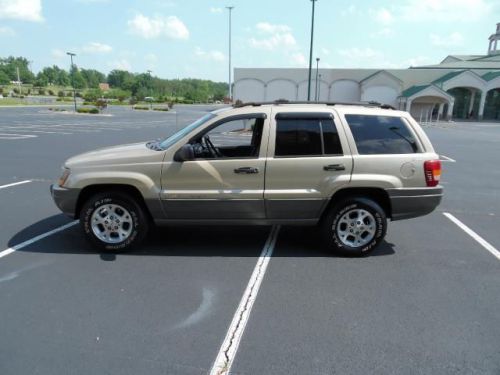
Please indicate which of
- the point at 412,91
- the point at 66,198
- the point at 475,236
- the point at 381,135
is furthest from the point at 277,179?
the point at 412,91

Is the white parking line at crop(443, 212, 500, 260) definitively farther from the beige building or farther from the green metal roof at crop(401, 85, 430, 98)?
the green metal roof at crop(401, 85, 430, 98)

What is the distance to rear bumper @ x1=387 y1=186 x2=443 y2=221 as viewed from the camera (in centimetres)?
445

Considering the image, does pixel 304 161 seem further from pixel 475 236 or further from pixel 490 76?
pixel 490 76

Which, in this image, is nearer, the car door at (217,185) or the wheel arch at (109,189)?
the car door at (217,185)

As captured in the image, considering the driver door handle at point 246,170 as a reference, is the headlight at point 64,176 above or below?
below

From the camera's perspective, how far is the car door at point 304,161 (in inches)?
170

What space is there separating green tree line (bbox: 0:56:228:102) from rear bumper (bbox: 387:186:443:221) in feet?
347

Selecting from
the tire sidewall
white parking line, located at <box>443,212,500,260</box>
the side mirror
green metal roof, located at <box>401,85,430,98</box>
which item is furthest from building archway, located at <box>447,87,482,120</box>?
the side mirror

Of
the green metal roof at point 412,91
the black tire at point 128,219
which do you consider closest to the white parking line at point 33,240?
the black tire at point 128,219

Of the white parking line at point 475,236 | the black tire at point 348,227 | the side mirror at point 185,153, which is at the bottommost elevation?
the white parking line at point 475,236

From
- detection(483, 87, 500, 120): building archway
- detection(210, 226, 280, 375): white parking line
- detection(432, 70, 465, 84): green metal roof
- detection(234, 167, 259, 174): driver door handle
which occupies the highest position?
detection(432, 70, 465, 84): green metal roof

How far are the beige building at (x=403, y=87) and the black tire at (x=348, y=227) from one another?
151 ft

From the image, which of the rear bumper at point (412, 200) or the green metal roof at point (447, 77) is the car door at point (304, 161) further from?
the green metal roof at point (447, 77)

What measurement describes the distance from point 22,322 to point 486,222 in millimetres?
6539
